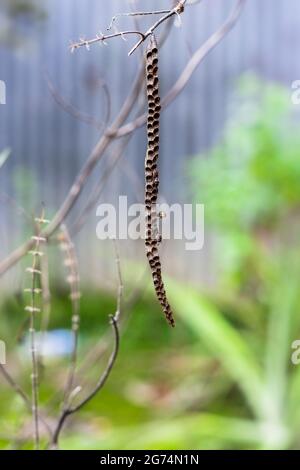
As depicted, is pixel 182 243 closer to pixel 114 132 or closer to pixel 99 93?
pixel 99 93

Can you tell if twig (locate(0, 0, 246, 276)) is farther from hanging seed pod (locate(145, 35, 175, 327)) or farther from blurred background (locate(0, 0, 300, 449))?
blurred background (locate(0, 0, 300, 449))

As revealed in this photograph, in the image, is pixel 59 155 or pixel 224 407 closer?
pixel 224 407

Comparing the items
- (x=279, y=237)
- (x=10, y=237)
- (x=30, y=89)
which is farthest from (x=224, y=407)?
(x=30, y=89)

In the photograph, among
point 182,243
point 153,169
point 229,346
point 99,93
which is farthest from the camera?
point 99,93

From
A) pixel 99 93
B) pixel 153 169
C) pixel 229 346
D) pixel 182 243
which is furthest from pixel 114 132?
pixel 99 93

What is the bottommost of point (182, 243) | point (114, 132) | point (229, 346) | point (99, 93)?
point (114, 132)

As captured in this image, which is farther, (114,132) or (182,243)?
(182,243)

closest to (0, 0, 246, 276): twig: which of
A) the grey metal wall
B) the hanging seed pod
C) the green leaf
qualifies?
the hanging seed pod

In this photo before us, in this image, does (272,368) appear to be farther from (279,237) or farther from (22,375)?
(22,375)
